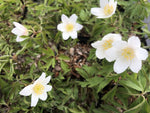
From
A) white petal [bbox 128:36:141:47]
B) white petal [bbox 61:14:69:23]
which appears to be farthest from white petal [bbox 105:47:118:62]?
white petal [bbox 61:14:69:23]

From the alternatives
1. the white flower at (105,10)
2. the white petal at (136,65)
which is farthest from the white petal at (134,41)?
the white flower at (105,10)

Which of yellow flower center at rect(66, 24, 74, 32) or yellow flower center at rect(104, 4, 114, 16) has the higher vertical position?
yellow flower center at rect(104, 4, 114, 16)

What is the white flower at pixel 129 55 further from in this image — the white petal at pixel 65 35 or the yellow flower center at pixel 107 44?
the white petal at pixel 65 35

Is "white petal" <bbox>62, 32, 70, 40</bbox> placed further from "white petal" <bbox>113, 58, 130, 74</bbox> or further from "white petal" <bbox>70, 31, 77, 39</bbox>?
"white petal" <bbox>113, 58, 130, 74</bbox>

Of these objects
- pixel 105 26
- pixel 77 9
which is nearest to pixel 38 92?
pixel 105 26

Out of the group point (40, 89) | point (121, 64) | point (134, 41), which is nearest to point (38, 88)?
point (40, 89)

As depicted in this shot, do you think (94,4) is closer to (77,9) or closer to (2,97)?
(77,9)
